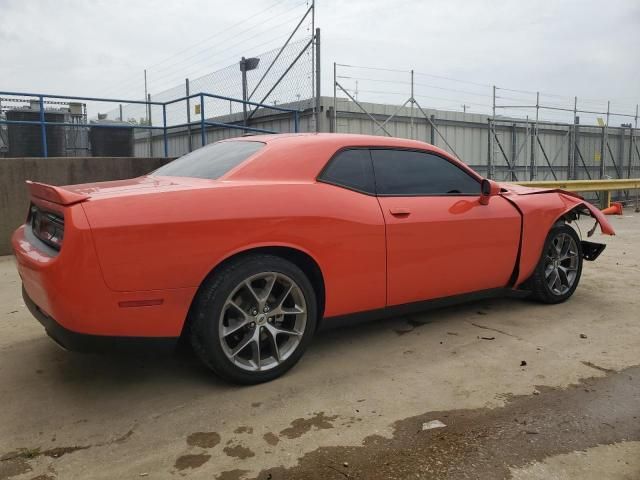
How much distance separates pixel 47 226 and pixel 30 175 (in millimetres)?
5277

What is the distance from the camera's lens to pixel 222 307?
2.92 m

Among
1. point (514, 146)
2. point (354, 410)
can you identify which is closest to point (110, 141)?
point (354, 410)

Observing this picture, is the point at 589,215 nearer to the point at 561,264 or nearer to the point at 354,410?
the point at 561,264

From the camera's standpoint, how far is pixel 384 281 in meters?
3.58

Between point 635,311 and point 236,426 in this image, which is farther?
point 635,311

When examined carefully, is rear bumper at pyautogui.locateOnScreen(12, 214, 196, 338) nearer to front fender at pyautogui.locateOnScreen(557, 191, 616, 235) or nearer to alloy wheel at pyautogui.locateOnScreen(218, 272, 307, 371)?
alloy wheel at pyautogui.locateOnScreen(218, 272, 307, 371)

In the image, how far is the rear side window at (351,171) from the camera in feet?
11.5

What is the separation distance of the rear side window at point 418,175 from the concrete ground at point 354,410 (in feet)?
3.57

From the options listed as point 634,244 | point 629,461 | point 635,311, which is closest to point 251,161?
point 629,461

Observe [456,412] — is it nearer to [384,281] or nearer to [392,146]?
[384,281]

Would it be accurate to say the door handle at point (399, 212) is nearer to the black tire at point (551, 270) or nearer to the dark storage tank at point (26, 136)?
the black tire at point (551, 270)

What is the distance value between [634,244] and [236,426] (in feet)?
25.8

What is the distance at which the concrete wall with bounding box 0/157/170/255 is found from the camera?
7.41m

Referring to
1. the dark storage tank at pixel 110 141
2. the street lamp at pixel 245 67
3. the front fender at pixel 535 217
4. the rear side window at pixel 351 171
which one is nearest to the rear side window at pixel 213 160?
the rear side window at pixel 351 171
